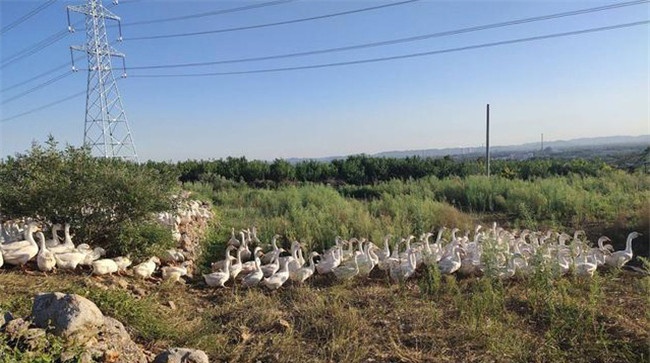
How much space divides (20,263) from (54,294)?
2.86 metres

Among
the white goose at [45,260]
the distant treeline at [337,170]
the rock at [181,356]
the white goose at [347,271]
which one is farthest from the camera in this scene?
the distant treeline at [337,170]

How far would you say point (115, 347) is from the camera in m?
4.41

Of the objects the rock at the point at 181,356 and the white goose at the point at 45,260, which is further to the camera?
the white goose at the point at 45,260

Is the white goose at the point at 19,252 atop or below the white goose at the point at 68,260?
atop

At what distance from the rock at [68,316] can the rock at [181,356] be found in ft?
1.90

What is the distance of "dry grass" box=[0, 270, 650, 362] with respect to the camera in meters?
5.05

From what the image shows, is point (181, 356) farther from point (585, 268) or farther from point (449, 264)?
point (585, 268)

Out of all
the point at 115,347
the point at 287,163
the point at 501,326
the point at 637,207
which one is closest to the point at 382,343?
the point at 501,326

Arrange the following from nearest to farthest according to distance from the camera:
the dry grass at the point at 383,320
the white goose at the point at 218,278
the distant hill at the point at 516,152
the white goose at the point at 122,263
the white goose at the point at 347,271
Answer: the dry grass at the point at 383,320, the white goose at the point at 122,263, the white goose at the point at 218,278, the white goose at the point at 347,271, the distant hill at the point at 516,152

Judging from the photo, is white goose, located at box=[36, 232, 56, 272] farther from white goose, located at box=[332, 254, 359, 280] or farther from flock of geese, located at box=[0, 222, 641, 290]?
white goose, located at box=[332, 254, 359, 280]

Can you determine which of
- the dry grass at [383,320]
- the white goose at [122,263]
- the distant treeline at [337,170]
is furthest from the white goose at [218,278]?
the distant treeline at [337,170]

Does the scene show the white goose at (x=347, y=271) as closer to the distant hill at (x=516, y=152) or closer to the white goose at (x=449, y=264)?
the white goose at (x=449, y=264)

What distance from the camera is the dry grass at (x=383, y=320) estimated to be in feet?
16.6

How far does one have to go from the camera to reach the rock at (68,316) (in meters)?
4.20
